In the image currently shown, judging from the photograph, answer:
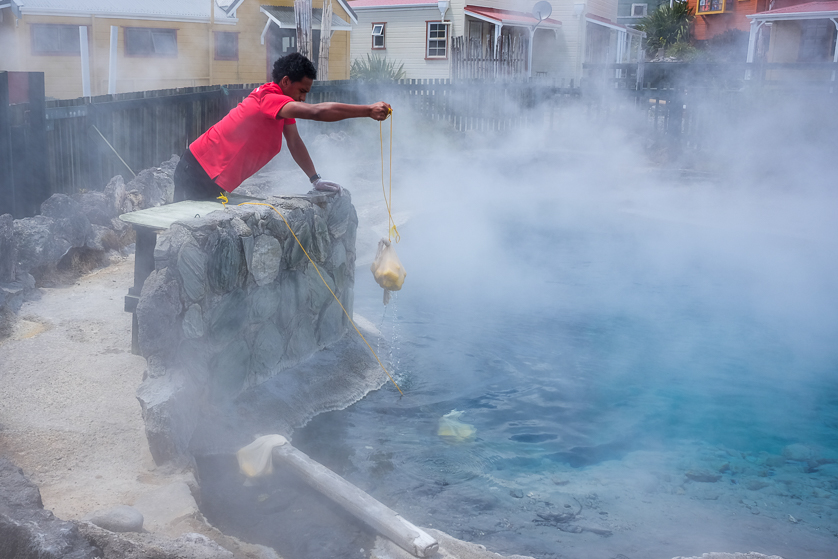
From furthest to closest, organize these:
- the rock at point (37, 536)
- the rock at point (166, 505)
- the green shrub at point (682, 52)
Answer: the green shrub at point (682, 52), the rock at point (166, 505), the rock at point (37, 536)

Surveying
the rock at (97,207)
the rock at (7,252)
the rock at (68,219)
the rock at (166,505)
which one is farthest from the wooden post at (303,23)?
the rock at (166,505)

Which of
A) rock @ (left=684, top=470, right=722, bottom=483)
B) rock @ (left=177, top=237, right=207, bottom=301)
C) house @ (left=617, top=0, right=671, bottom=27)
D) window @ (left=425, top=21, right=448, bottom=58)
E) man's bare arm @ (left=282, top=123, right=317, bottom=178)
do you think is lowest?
rock @ (left=684, top=470, right=722, bottom=483)

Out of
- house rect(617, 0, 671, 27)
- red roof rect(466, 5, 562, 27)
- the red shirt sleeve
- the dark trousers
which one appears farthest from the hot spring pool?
house rect(617, 0, 671, 27)

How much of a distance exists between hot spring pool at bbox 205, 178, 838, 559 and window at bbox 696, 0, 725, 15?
89.2ft

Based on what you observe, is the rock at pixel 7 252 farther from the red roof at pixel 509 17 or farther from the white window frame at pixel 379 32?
the white window frame at pixel 379 32

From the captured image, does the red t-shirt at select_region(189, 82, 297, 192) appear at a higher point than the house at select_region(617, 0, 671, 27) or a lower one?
lower

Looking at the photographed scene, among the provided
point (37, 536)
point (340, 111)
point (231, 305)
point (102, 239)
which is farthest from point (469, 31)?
point (37, 536)

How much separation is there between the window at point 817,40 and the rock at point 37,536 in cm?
2659

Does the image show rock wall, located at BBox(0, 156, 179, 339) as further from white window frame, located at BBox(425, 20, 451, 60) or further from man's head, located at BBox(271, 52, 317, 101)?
white window frame, located at BBox(425, 20, 451, 60)

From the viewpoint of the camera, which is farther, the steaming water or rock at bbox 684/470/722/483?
rock at bbox 684/470/722/483

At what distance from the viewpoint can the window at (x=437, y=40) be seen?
23016 mm

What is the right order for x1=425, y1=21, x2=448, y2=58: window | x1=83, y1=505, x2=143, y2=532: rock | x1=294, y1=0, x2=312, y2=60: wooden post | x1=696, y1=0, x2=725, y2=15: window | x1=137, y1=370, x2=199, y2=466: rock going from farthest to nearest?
1. x1=696, y1=0, x2=725, y2=15: window
2. x1=425, y1=21, x2=448, y2=58: window
3. x1=294, y1=0, x2=312, y2=60: wooden post
4. x1=137, y1=370, x2=199, y2=466: rock
5. x1=83, y1=505, x2=143, y2=532: rock

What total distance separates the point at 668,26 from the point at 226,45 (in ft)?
71.4

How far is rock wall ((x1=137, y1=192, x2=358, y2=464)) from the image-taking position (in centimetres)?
385
